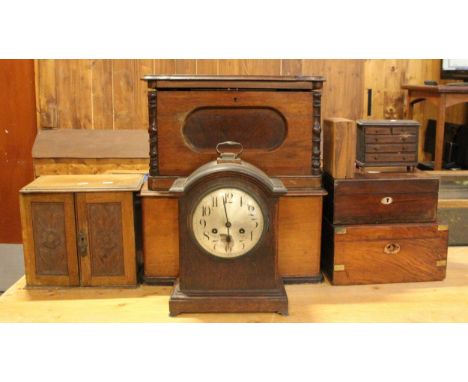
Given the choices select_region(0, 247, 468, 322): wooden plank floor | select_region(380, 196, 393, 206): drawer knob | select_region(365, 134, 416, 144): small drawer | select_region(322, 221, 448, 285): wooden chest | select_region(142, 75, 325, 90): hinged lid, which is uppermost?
select_region(142, 75, 325, 90): hinged lid

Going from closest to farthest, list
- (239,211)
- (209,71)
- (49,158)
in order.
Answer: (239,211)
(49,158)
(209,71)

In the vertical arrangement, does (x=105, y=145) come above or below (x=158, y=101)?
below

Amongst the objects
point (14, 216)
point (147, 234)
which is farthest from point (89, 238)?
point (14, 216)

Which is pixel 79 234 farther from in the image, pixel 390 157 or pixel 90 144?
pixel 90 144

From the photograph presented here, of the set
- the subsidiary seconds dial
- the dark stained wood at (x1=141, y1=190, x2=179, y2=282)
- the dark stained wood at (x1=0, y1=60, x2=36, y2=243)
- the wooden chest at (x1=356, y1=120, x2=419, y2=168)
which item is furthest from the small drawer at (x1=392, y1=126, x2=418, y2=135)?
the dark stained wood at (x1=0, y1=60, x2=36, y2=243)

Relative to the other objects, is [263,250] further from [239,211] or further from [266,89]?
[266,89]

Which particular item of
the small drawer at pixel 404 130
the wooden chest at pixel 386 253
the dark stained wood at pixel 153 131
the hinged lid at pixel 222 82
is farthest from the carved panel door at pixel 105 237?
the small drawer at pixel 404 130

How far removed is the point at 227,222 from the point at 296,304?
0.37 m

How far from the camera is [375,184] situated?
184 cm

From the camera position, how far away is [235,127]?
5.86ft

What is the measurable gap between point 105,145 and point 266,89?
1717 mm

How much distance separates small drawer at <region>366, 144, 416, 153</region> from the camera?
6.35 ft

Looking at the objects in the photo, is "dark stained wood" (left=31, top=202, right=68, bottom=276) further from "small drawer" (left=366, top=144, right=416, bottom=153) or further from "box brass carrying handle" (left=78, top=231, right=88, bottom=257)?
"small drawer" (left=366, top=144, right=416, bottom=153)

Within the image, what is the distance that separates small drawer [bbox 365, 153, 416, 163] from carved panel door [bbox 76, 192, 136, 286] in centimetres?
85
